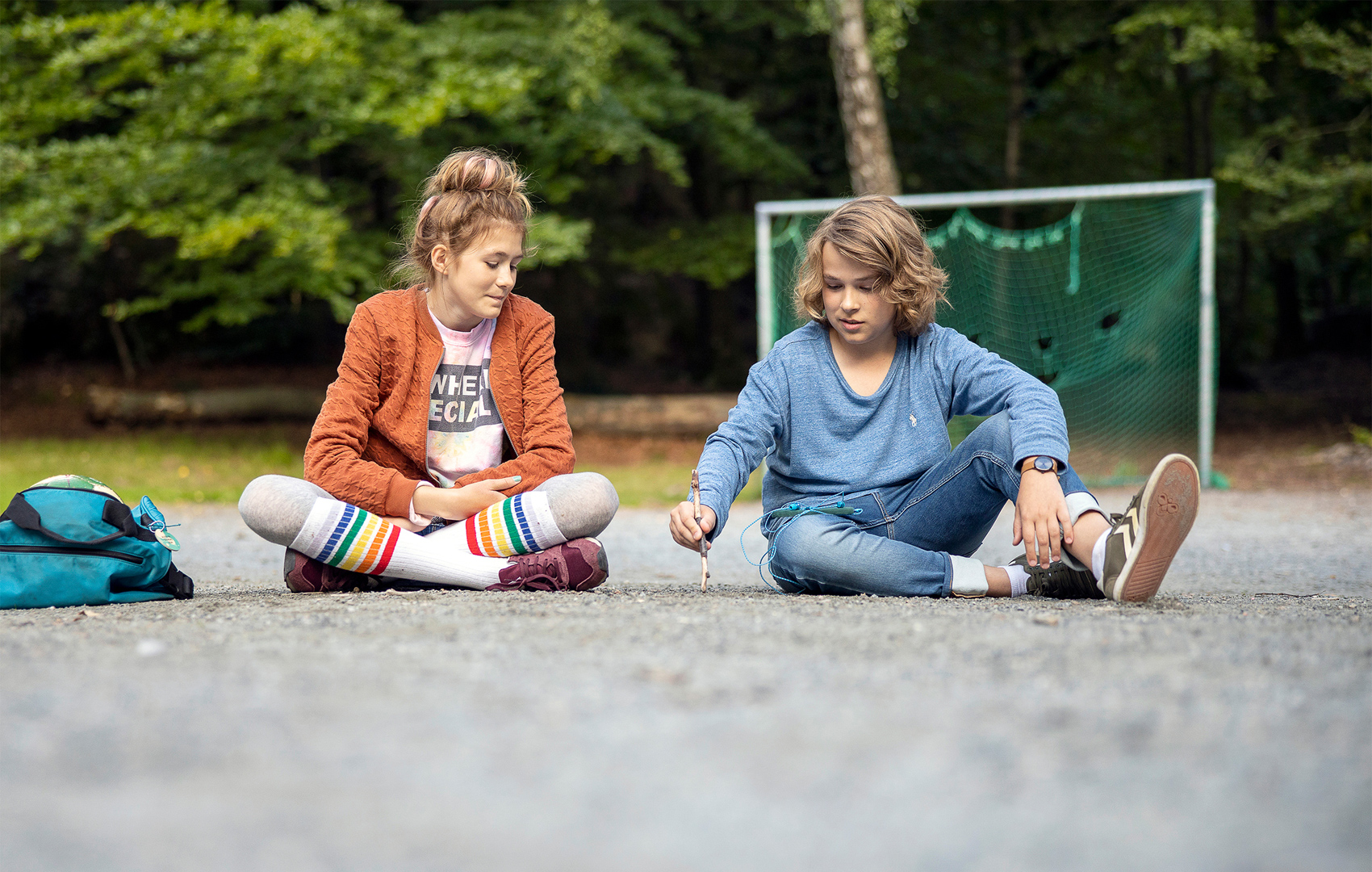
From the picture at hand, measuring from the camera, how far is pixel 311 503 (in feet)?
9.42

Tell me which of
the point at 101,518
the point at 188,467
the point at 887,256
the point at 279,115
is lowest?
the point at 188,467

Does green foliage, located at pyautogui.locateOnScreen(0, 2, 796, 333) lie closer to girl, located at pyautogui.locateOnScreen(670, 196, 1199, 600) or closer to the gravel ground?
girl, located at pyautogui.locateOnScreen(670, 196, 1199, 600)

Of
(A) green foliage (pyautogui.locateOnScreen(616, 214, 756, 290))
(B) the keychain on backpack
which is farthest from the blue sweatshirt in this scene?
(A) green foliage (pyautogui.locateOnScreen(616, 214, 756, 290))

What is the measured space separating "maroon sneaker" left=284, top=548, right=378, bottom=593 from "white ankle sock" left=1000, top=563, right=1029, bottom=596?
173 centimetres

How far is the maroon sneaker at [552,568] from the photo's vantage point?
299 centimetres

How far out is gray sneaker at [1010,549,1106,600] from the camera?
2.81m

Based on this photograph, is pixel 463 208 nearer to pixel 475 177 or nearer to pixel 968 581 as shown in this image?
pixel 475 177

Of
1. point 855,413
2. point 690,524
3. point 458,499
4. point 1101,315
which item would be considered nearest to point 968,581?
point 855,413

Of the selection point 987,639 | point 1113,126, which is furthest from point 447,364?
point 1113,126

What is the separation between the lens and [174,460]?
9969 mm

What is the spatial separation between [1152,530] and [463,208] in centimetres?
195

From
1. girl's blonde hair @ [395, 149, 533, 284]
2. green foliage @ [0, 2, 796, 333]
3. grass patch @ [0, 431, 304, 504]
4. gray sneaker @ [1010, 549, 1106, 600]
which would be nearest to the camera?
gray sneaker @ [1010, 549, 1106, 600]

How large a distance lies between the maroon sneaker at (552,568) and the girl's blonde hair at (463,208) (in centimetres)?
86

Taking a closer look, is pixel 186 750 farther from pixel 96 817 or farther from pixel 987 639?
pixel 987 639
